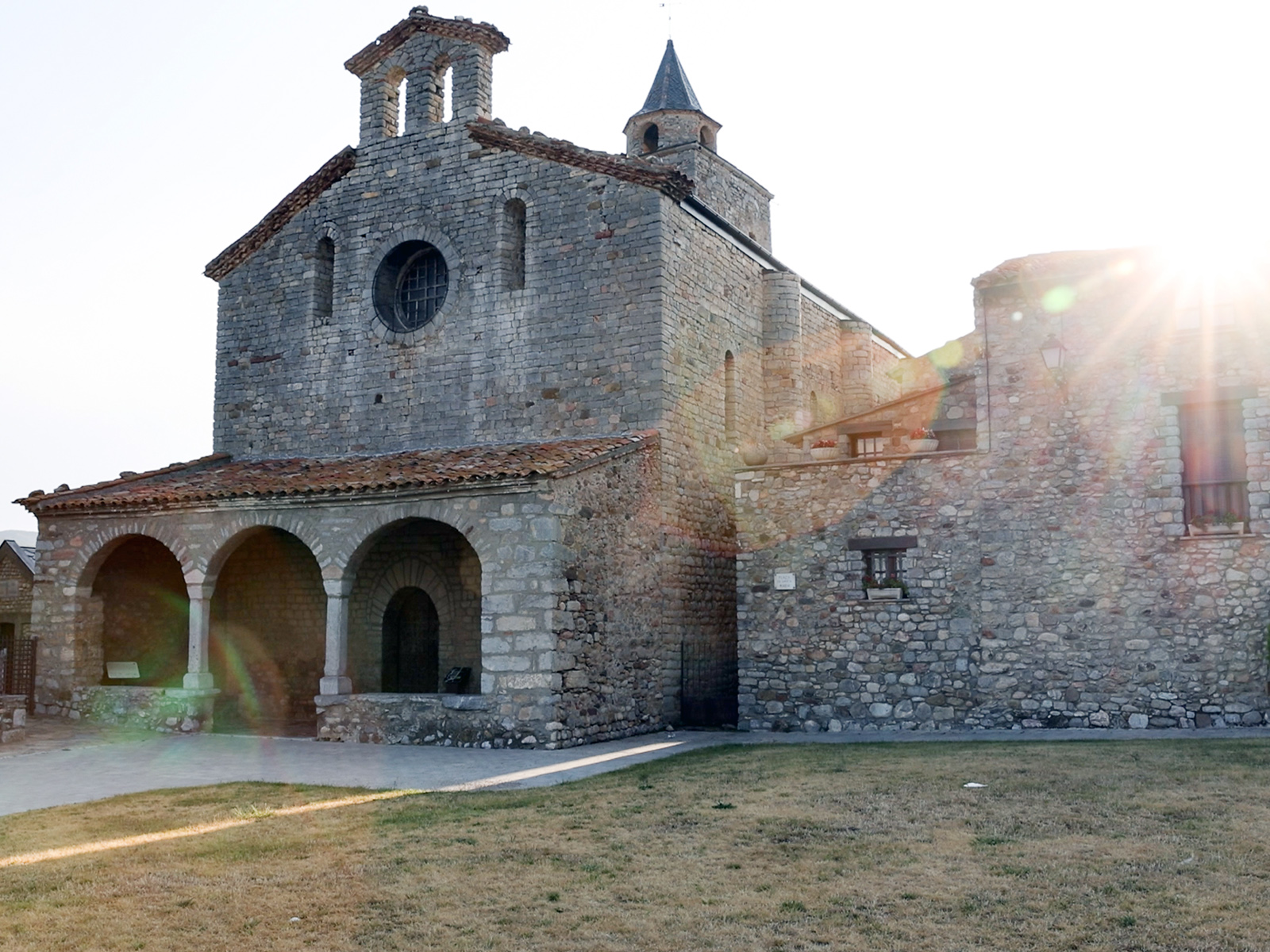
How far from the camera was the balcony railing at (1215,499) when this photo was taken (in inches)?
535

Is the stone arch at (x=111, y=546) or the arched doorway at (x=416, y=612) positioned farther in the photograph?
the arched doorway at (x=416, y=612)

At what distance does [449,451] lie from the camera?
17.3 m

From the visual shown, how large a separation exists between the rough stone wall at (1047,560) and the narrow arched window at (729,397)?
3.16m

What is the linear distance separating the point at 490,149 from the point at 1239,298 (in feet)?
36.4

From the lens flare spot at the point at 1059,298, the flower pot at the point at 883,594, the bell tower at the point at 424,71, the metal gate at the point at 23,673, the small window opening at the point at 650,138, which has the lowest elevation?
the metal gate at the point at 23,673

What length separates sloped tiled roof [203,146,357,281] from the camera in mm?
19719

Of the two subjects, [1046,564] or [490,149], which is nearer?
[1046,564]

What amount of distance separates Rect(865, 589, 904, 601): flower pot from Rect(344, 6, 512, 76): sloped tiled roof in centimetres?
1095

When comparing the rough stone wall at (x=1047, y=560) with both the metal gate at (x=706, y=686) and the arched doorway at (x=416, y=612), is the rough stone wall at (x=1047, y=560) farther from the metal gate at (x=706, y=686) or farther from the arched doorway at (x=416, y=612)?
the arched doorway at (x=416, y=612)

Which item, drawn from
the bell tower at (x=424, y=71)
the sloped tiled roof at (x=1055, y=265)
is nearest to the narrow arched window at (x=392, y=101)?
the bell tower at (x=424, y=71)

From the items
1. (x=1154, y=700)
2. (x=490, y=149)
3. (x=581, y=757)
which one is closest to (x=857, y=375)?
(x=490, y=149)

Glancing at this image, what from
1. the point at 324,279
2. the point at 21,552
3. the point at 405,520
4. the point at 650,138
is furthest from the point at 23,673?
the point at 650,138

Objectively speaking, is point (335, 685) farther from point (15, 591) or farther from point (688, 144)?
point (15, 591)

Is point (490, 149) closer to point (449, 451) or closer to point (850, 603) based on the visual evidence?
point (449, 451)
